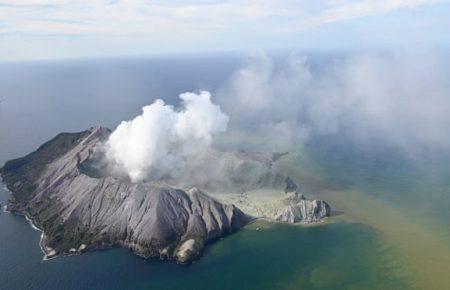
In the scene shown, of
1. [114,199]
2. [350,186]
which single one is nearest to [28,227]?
[114,199]

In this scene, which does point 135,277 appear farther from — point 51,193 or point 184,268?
point 51,193

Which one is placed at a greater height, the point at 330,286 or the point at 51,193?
the point at 51,193

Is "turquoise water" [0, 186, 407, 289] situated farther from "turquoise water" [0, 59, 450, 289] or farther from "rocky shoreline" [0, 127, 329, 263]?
"rocky shoreline" [0, 127, 329, 263]

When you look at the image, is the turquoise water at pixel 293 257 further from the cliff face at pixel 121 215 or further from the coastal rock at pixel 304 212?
the cliff face at pixel 121 215

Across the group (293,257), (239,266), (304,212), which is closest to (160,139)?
(304,212)

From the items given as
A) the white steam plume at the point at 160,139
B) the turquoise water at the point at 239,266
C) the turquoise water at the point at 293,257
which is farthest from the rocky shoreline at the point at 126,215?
the white steam plume at the point at 160,139

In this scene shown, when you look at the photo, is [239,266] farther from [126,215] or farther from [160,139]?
[160,139]
